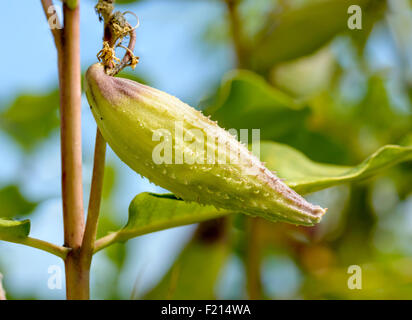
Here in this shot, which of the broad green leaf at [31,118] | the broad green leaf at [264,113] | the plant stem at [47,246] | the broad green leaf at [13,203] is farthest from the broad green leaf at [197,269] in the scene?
the broad green leaf at [31,118]

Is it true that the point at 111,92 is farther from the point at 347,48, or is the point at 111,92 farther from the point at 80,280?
the point at 347,48

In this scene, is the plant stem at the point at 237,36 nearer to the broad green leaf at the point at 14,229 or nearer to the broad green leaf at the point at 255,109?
the broad green leaf at the point at 255,109

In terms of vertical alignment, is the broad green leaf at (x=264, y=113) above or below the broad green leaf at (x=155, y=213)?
above

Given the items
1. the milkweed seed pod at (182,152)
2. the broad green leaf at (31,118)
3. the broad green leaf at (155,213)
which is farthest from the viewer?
the broad green leaf at (31,118)

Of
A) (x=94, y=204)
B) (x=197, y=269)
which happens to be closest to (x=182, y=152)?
(x=94, y=204)

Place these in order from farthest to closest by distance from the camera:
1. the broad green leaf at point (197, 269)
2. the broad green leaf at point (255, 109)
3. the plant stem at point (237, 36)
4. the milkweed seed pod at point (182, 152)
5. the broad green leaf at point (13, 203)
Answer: the plant stem at point (237, 36)
the broad green leaf at point (13, 203)
the broad green leaf at point (197, 269)
the broad green leaf at point (255, 109)
the milkweed seed pod at point (182, 152)
